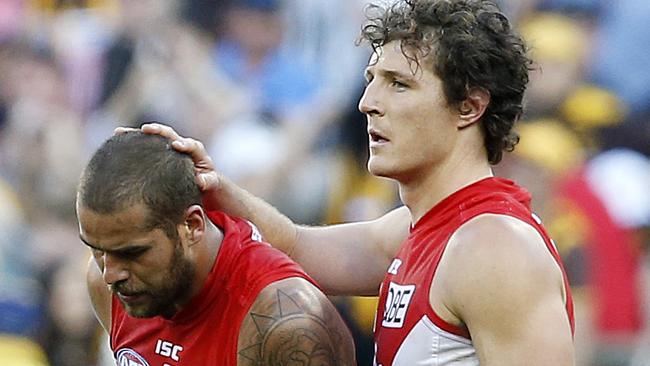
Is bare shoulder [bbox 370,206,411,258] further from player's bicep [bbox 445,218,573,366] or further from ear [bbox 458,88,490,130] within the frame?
player's bicep [bbox 445,218,573,366]

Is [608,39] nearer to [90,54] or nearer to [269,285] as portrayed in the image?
[90,54]

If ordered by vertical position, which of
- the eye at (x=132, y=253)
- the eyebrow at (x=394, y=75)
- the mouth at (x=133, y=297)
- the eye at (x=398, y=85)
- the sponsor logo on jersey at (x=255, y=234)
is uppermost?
the eyebrow at (x=394, y=75)

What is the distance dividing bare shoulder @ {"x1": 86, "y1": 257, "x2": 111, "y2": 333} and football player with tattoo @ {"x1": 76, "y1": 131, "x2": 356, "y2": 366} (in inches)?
22.8

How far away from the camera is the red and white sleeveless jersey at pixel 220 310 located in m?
3.87

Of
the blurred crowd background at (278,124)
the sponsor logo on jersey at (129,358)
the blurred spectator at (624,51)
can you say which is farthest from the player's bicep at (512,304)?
the blurred spectator at (624,51)

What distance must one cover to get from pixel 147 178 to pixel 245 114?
418 cm

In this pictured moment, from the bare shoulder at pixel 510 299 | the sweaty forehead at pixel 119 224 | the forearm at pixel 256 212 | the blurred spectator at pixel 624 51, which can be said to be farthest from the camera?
the blurred spectator at pixel 624 51

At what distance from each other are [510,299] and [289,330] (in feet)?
2.25

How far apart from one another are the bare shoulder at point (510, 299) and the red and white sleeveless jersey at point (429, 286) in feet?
0.30

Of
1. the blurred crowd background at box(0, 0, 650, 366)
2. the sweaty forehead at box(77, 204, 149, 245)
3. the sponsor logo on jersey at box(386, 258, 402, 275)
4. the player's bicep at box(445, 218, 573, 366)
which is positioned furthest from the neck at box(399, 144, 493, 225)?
the blurred crowd background at box(0, 0, 650, 366)

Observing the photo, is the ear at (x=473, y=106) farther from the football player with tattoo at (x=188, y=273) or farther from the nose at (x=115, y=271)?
the nose at (x=115, y=271)

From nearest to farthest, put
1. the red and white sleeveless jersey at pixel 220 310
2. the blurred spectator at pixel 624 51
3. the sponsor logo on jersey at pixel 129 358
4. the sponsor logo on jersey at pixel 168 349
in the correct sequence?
the red and white sleeveless jersey at pixel 220 310
the sponsor logo on jersey at pixel 168 349
the sponsor logo on jersey at pixel 129 358
the blurred spectator at pixel 624 51

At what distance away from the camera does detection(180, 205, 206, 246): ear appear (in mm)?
3852

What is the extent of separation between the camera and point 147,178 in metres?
3.79
